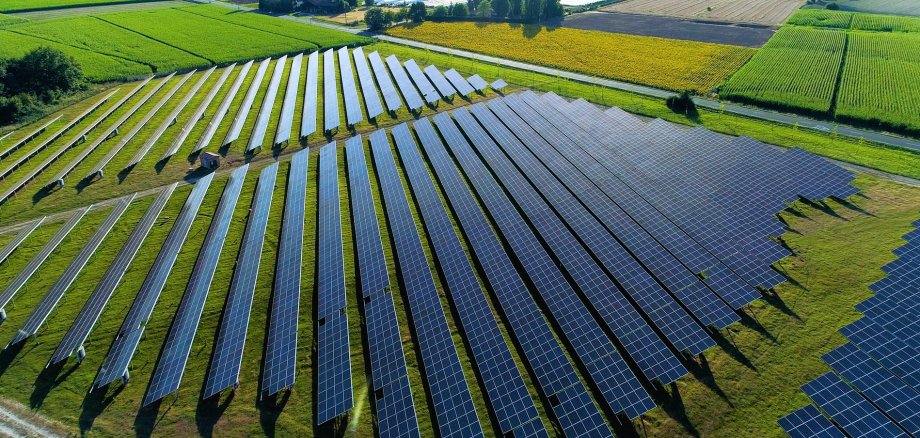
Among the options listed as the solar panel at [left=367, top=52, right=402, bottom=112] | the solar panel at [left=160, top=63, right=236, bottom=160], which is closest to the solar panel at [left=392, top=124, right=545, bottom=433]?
the solar panel at [left=367, top=52, right=402, bottom=112]

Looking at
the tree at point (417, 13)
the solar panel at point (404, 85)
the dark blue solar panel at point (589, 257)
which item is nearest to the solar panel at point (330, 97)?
the solar panel at point (404, 85)

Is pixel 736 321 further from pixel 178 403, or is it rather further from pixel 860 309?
pixel 178 403

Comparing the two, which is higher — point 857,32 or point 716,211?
point 857,32

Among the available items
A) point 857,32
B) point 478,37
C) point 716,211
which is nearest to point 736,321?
point 716,211

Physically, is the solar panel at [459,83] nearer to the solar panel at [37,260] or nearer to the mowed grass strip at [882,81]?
the mowed grass strip at [882,81]

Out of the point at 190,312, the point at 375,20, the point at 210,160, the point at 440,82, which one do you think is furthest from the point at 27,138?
the point at 375,20

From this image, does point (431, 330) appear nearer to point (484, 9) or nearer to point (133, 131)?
point (133, 131)
